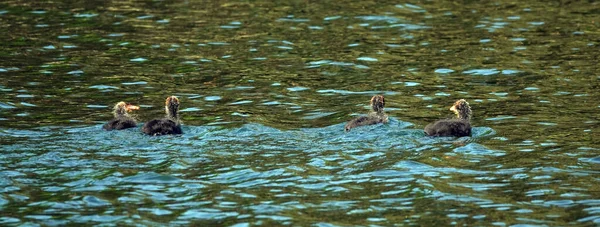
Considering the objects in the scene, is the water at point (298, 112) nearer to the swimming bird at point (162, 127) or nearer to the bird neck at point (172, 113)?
the swimming bird at point (162, 127)

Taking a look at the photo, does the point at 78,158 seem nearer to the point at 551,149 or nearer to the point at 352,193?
the point at 352,193

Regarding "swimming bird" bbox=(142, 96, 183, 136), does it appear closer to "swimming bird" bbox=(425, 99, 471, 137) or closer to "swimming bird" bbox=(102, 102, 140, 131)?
"swimming bird" bbox=(102, 102, 140, 131)

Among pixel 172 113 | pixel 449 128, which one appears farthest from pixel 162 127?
pixel 449 128

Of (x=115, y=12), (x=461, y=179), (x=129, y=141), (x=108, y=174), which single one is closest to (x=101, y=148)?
(x=129, y=141)

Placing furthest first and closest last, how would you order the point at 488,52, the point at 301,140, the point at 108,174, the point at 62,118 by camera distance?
1. the point at 488,52
2. the point at 62,118
3. the point at 301,140
4. the point at 108,174

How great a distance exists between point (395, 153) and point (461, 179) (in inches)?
55.0

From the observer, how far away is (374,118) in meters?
15.8

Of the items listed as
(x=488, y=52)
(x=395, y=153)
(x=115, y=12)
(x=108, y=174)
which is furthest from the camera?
(x=115, y=12)

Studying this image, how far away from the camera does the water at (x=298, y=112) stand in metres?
11.9

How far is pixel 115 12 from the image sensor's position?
27.1 m

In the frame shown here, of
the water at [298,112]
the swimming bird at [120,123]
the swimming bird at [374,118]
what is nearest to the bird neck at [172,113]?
the water at [298,112]

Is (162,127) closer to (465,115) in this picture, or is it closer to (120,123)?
(120,123)

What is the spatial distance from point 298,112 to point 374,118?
1.93 m

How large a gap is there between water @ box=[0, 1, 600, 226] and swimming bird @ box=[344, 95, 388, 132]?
185mm
